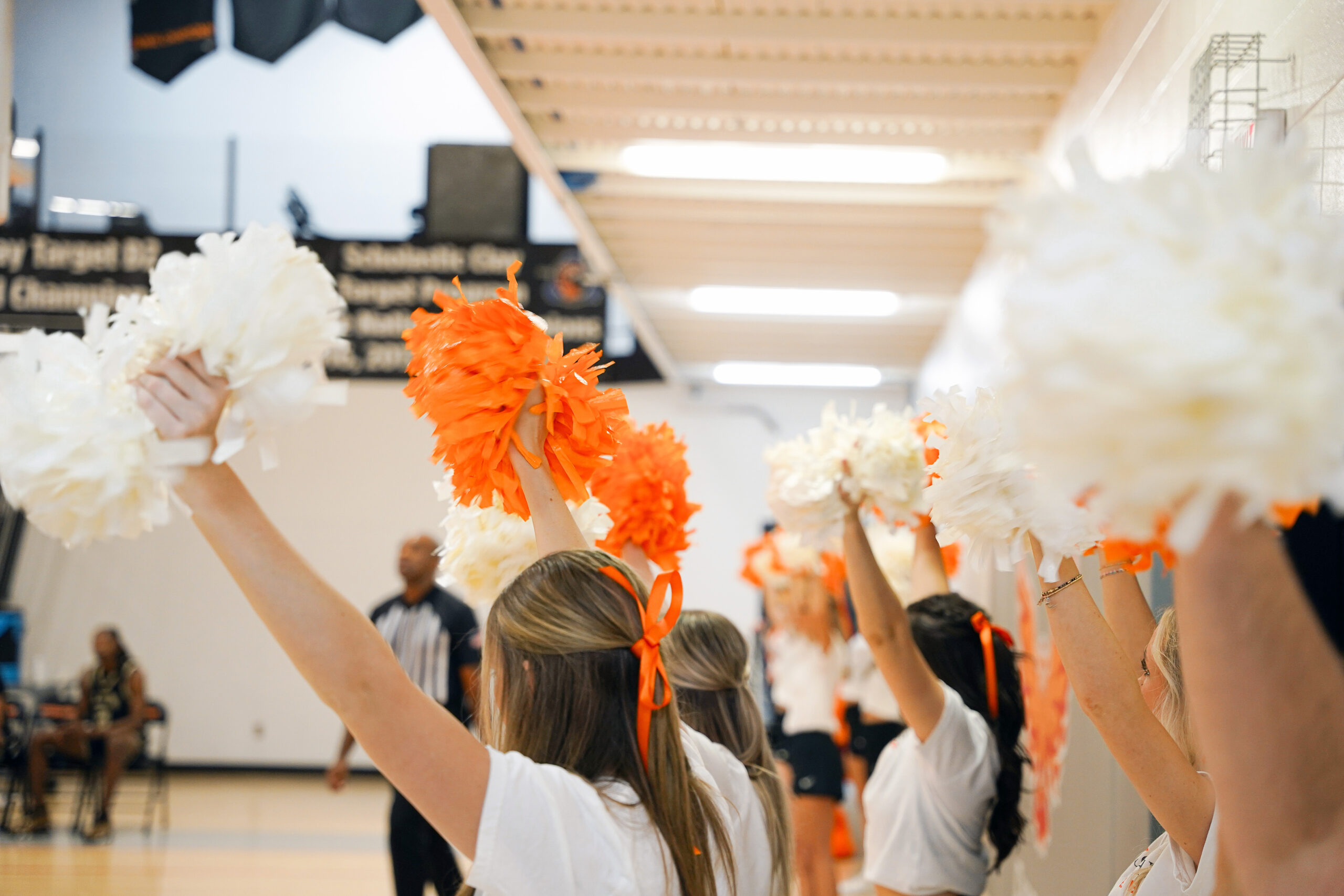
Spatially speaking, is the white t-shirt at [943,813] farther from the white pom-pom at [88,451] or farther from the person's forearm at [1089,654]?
the white pom-pom at [88,451]

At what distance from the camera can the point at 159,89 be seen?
39.2 feet

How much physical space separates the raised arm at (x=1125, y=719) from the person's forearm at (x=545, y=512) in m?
0.70

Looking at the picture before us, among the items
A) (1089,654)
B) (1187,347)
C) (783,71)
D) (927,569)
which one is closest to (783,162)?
(783,71)

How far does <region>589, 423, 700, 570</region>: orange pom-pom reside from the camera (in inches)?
88.9

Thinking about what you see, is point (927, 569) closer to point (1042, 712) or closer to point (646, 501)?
point (1042, 712)

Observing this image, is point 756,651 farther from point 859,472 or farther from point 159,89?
point 159,89

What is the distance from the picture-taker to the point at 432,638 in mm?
4918

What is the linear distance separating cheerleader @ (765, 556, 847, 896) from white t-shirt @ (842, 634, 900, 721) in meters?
0.11

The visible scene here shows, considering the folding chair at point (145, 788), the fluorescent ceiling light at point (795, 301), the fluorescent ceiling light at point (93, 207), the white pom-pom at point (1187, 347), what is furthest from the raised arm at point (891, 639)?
the fluorescent ceiling light at point (93, 207)

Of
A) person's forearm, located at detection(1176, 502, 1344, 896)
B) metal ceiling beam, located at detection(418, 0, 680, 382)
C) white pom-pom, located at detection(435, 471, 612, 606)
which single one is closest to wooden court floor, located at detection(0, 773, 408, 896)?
metal ceiling beam, located at detection(418, 0, 680, 382)

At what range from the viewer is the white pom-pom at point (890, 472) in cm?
259

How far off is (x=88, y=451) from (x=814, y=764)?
4869 mm

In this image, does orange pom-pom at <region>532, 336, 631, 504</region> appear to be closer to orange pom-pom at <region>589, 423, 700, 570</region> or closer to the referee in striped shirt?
orange pom-pom at <region>589, 423, 700, 570</region>

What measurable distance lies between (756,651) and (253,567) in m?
7.89
